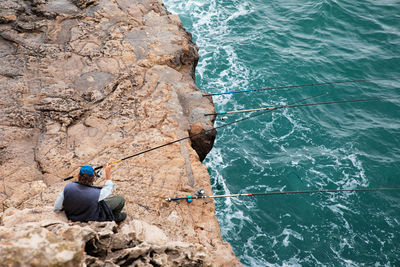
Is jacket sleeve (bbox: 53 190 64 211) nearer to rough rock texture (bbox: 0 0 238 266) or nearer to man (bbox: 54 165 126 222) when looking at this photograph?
man (bbox: 54 165 126 222)

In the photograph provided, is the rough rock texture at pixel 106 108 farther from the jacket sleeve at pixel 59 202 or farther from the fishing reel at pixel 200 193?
the jacket sleeve at pixel 59 202

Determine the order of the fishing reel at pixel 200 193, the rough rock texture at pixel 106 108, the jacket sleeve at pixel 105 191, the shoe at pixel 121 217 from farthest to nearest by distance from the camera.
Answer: the fishing reel at pixel 200 193 < the rough rock texture at pixel 106 108 < the shoe at pixel 121 217 < the jacket sleeve at pixel 105 191

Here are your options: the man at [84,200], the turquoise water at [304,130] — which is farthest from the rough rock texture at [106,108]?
the turquoise water at [304,130]

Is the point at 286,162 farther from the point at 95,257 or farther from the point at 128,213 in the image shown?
the point at 95,257

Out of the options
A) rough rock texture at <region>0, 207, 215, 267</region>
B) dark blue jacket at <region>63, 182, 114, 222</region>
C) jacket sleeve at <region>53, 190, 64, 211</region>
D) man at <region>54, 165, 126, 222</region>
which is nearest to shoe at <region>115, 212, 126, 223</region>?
rough rock texture at <region>0, 207, 215, 267</region>

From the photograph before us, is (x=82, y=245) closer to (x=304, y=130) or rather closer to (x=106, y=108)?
(x=106, y=108)

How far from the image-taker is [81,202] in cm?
409

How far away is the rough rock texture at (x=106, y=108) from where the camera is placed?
5328 mm

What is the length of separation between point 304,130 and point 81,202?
29.0 feet

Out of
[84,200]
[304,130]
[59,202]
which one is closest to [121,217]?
[84,200]

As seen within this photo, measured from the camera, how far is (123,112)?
6.81 metres

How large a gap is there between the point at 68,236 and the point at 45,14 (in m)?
8.12

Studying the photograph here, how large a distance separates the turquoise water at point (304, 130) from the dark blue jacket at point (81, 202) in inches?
195

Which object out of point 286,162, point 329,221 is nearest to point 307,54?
point 286,162
